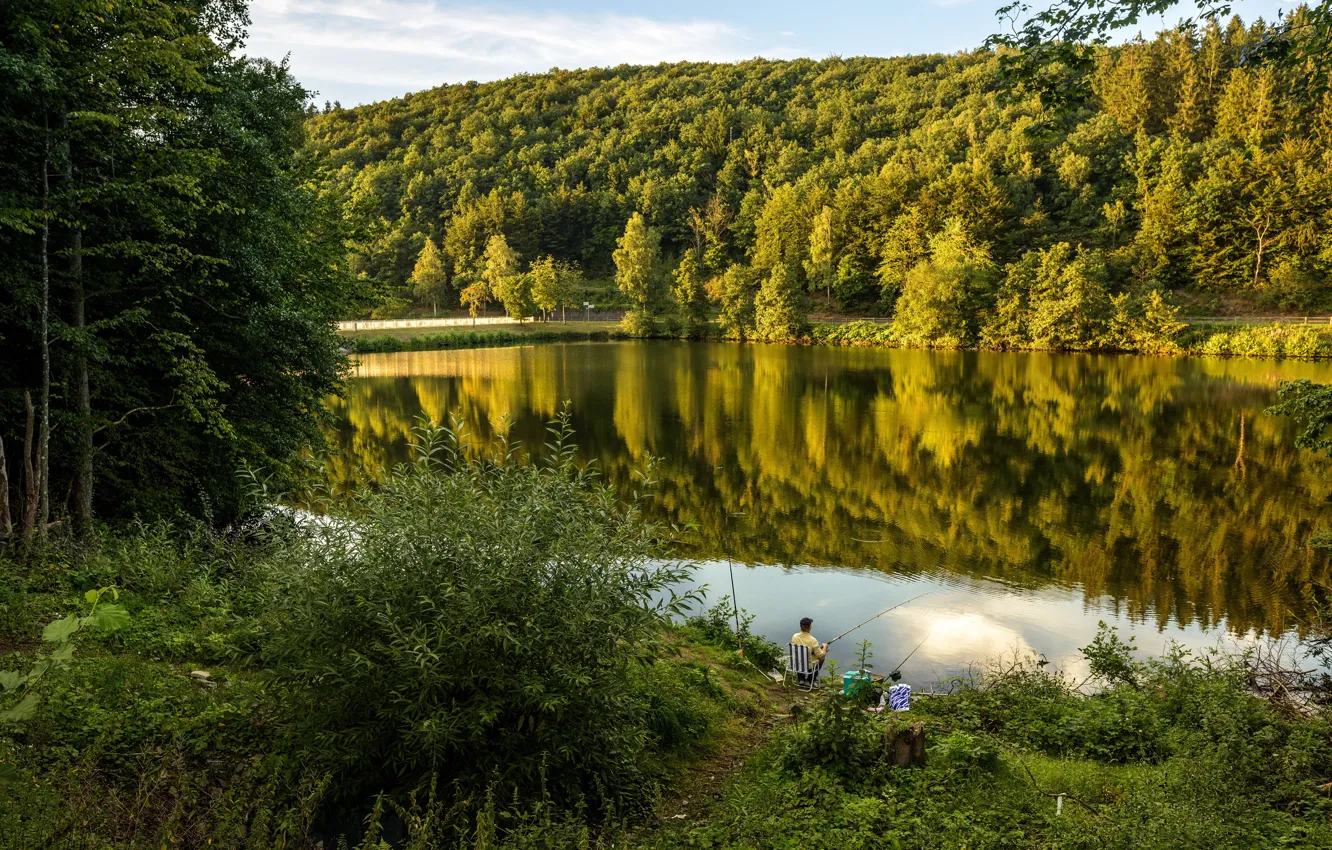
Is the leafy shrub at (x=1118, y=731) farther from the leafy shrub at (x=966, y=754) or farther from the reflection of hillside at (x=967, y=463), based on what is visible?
the reflection of hillside at (x=967, y=463)

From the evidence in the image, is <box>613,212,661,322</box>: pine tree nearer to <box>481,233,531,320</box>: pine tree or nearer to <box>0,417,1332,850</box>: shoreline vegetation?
<box>481,233,531,320</box>: pine tree

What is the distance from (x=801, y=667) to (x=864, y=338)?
6824 cm

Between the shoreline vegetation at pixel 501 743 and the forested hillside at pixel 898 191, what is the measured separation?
5.29 metres

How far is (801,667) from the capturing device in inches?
418

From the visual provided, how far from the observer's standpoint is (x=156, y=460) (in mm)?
12891

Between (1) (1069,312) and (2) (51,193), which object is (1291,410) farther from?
(1) (1069,312)

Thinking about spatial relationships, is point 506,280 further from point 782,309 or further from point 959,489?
point 959,489

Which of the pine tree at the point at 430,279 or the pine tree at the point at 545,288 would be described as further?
the pine tree at the point at 430,279

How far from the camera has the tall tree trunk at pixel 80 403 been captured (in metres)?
10.7

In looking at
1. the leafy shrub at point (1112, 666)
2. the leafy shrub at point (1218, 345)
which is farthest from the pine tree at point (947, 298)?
the leafy shrub at point (1112, 666)

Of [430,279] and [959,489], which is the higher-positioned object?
[430,279]

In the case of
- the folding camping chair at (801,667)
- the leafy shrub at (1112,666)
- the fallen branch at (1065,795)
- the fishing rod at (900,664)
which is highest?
the fallen branch at (1065,795)

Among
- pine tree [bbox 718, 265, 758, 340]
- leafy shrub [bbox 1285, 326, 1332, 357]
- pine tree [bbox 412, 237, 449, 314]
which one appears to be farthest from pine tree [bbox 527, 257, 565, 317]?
leafy shrub [bbox 1285, 326, 1332, 357]

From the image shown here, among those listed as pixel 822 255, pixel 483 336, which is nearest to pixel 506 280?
pixel 483 336
